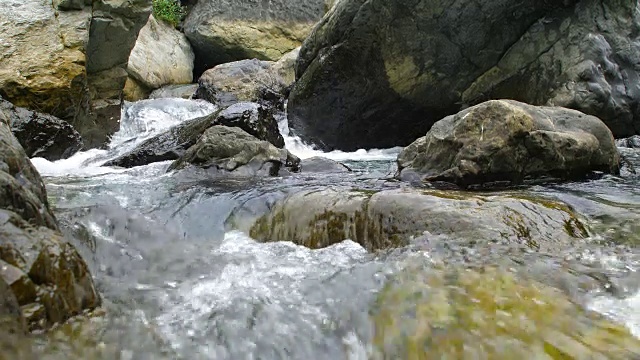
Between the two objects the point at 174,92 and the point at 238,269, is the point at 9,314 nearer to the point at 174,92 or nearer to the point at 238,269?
the point at 238,269

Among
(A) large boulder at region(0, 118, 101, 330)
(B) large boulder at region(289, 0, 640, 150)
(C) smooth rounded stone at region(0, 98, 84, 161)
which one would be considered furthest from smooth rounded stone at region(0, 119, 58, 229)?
(B) large boulder at region(289, 0, 640, 150)

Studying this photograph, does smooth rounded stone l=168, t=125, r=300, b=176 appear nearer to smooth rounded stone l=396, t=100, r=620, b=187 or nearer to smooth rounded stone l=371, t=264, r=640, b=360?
smooth rounded stone l=396, t=100, r=620, b=187

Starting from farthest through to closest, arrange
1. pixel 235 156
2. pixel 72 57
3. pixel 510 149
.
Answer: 1. pixel 72 57
2. pixel 235 156
3. pixel 510 149

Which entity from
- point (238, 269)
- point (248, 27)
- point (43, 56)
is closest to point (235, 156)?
point (238, 269)

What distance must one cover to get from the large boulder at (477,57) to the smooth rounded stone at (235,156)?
3300 mm

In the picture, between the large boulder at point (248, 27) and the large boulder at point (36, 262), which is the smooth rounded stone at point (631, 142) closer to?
the large boulder at point (36, 262)

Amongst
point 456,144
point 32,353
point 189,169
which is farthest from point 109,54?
point 32,353

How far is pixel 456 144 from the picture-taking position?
5480mm

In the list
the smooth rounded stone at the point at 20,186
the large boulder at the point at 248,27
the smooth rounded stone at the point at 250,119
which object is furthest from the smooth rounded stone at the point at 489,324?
the large boulder at the point at 248,27

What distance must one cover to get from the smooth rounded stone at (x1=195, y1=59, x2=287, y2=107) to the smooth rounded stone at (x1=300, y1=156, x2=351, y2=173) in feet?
19.3

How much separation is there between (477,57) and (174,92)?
29.1ft

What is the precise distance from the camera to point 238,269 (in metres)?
3.35

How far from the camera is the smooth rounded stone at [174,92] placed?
14.4 meters

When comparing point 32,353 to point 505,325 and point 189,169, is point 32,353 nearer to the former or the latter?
point 505,325
